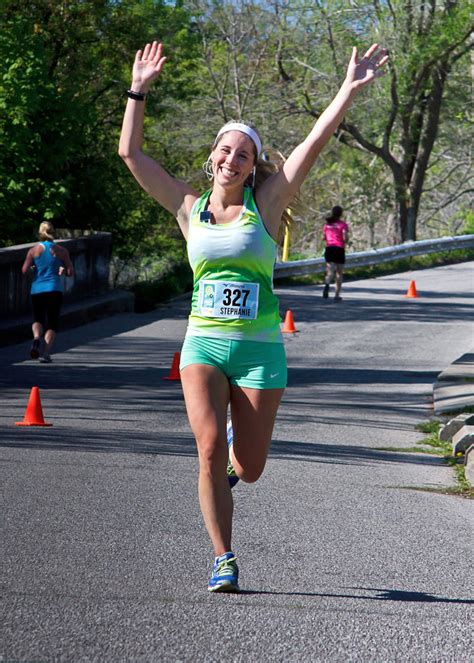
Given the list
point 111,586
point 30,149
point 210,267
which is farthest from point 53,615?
point 30,149

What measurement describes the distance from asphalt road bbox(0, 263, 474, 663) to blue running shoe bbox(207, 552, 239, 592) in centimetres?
5

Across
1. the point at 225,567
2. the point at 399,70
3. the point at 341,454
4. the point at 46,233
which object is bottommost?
the point at 341,454

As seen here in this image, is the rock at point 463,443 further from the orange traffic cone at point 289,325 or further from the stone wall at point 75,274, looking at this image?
the orange traffic cone at point 289,325

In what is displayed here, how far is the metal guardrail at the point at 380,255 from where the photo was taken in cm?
3080

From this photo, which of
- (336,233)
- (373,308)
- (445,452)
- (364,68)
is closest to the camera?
(364,68)

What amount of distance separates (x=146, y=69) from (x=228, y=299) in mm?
1271

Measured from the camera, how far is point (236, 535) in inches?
280

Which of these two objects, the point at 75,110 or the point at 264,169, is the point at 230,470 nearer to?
the point at 264,169

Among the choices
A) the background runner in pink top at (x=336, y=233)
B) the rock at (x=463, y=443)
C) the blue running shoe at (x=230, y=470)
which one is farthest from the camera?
the background runner in pink top at (x=336, y=233)

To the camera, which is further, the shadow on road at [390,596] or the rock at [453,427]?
the rock at [453,427]

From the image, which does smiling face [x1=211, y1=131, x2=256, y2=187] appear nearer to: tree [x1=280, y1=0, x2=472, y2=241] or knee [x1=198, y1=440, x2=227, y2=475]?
knee [x1=198, y1=440, x2=227, y2=475]

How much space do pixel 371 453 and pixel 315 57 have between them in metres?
30.6

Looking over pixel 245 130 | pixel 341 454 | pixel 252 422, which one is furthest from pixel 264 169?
pixel 341 454

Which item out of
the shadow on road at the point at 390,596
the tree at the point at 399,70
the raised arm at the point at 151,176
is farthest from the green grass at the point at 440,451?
the tree at the point at 399,70
